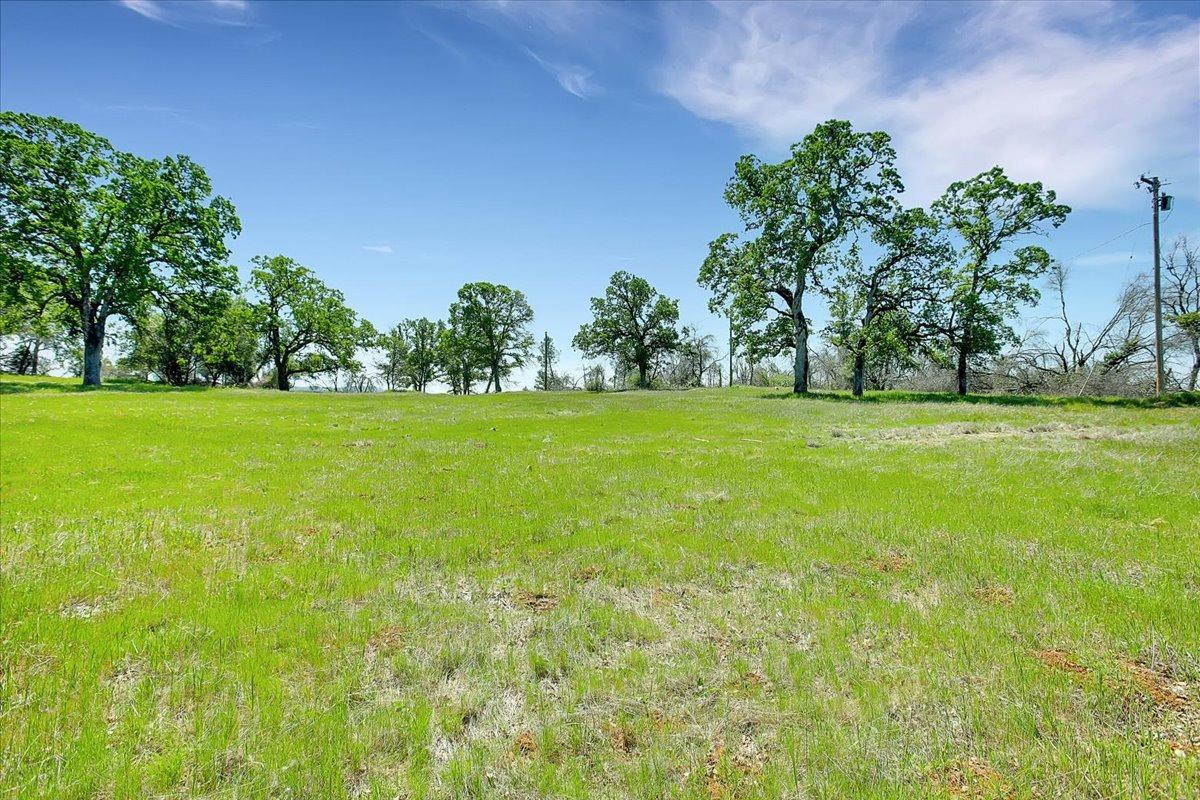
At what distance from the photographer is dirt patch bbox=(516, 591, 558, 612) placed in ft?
21.1

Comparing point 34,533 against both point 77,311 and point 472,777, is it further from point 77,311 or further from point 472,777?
point 77,311

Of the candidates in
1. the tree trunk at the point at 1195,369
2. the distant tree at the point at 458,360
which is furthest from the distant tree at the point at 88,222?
the tree trunk at the point at 1195,369

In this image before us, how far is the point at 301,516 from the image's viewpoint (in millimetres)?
10133

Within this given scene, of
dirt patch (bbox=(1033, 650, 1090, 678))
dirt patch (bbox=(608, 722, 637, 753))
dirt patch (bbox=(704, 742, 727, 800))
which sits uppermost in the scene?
dirt patch (bbox=(1033, 650, 1090, 678))

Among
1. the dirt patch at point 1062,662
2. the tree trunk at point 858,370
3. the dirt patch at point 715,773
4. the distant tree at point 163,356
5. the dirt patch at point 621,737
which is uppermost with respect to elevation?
the distant tree at point 163,356

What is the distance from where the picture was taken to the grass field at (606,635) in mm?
3605

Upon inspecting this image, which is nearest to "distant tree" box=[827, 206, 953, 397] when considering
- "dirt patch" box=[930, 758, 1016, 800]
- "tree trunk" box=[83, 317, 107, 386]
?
"dirt patch" box=[930, 758, 1016, 800]

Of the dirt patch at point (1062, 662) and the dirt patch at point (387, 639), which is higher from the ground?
the dirt patch at point (1062, 662)

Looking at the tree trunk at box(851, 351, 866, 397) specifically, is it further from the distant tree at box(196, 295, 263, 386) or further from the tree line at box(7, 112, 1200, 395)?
the distant tree at box(196, 295, 263, 386)

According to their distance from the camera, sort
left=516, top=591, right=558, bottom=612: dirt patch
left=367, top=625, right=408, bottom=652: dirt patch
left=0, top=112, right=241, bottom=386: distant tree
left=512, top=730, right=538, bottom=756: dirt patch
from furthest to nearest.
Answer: left=0, top=112, right=241, bottom=386: distant tree
left=516, top=591, right=558, bottom=612: dirt patch
left=367, top=625, right=408, bottom=652: dirt patch
left=512, top=730, right=538, bottom=756: dirt patch

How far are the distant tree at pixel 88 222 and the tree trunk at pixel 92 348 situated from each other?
68 millimetres

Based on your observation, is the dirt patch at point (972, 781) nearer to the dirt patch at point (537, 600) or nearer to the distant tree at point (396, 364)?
the dirt patch at point (537, 600)

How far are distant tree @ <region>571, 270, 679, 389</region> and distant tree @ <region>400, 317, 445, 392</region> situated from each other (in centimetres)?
4018

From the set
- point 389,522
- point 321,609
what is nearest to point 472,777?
point 321,609
